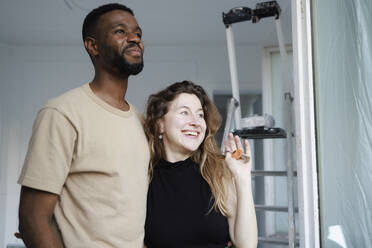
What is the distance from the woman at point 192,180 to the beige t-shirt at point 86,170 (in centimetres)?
26

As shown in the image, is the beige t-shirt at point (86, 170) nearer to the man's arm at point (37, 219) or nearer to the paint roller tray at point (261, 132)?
the man's arm at point (37, 219)

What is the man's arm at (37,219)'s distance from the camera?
102cm

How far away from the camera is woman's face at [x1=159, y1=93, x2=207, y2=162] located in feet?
5.22

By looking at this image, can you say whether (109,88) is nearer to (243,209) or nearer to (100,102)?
(100,102)

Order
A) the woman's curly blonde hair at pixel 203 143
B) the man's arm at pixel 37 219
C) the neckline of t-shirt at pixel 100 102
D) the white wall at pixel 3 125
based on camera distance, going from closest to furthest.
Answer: the man's arm at pixel 37 219 < the neckline of t-shirt at pixel 100 102 < the woman's curly blonde hair at pixel 203 143 < the white wall at pixel 3 125

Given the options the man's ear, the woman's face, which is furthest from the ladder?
the man's ear

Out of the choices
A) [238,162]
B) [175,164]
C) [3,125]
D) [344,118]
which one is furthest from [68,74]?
[344,118]

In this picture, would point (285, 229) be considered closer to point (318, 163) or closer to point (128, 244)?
point (318, 163)

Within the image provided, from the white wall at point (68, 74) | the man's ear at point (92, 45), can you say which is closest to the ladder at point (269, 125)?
the man's ear at point (92, 45)

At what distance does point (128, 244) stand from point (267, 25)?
3611 mm

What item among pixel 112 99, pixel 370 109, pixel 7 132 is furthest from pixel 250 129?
pixel 7 132

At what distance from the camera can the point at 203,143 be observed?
172cm

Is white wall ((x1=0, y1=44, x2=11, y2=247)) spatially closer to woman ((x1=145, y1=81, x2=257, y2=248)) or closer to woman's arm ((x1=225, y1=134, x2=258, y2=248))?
woman ((x1=145, y1=81, x2=257, y2=248))

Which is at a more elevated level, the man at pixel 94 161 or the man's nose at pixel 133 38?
the man's nose at pixel 133 38
